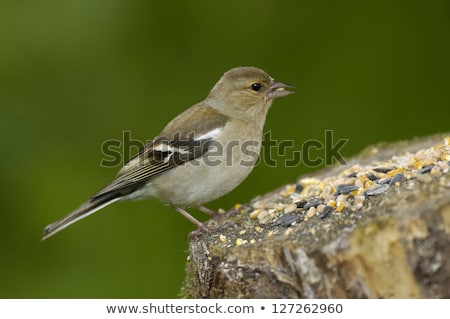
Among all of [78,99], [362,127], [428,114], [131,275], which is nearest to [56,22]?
[78,99]

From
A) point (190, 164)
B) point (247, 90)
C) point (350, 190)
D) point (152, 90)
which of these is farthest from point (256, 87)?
point (350, 190)

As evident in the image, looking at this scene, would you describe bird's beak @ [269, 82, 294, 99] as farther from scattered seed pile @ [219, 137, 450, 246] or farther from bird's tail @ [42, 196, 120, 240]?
bird's tail @ [42, 196, 120, 240]

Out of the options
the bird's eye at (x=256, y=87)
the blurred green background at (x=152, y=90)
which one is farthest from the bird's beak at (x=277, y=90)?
the blurred green background at (x=152, y=90)

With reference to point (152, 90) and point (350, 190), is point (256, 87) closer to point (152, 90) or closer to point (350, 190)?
point (152, 90)

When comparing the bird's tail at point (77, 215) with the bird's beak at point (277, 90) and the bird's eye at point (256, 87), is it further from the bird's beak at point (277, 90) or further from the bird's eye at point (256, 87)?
the bird's beak at point (277, 90)

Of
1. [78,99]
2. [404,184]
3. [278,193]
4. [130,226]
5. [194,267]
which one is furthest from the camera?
[78,99]

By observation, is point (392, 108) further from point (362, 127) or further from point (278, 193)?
point (278, 193)

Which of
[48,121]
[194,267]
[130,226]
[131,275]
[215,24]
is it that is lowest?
[194,267]

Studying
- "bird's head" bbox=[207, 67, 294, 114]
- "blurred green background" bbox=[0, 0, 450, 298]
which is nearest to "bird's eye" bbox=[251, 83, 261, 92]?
"bird's head" bbox=[207, 67, 294, 114]
